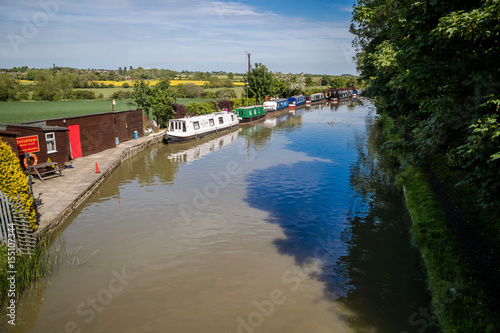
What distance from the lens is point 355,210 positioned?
15008mm

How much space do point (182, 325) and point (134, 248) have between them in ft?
14.7

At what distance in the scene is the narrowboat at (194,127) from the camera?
3177cm

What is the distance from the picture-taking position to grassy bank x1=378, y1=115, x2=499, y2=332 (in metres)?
6.69

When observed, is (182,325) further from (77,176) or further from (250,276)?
(77,176)

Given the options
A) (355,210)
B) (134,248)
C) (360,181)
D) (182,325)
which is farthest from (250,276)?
(360,181)

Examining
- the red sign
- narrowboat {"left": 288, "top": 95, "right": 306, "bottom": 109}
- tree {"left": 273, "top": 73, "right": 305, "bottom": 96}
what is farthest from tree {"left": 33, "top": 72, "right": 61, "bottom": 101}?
the red sign

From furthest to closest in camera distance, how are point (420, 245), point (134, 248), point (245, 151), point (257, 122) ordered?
point (257, 122), point (245, 151), point (134, 248), point (420, 245)

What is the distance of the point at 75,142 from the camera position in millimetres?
22828

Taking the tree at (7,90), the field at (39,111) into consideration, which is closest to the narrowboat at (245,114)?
the field at (39,111)

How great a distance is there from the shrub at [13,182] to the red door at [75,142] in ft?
41.4

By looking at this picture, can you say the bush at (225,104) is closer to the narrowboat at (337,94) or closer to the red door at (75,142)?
the red door at (75,142)

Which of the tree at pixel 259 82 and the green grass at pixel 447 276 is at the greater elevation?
the tree at pixel 259 82

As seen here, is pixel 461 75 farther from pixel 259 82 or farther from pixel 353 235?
pixel 259 82

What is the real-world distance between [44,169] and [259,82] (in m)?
51.1
